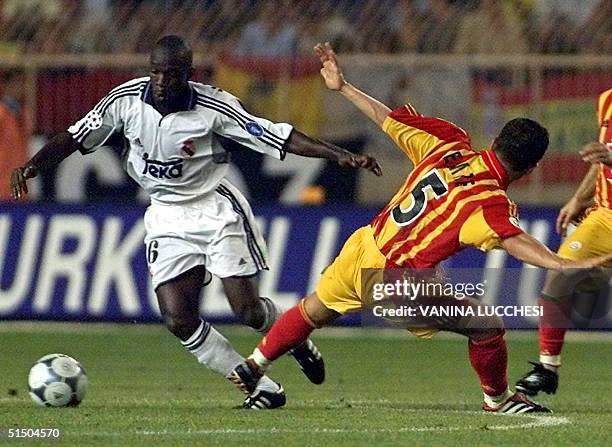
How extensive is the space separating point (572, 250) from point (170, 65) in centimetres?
288

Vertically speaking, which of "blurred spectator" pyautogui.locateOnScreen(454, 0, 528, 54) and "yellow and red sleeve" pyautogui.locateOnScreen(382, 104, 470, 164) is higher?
"yellow and red sleeve" pyautogui.locateOnScreen(382, 104, 470, 164)

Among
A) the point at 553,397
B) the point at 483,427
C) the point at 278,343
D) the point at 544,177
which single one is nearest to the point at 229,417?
the point at 278,343

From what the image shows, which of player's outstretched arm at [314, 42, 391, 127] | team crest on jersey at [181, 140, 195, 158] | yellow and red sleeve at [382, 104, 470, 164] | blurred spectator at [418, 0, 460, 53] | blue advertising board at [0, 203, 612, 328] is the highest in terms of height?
player's outstretched arm at [314, 42, 391, 127]

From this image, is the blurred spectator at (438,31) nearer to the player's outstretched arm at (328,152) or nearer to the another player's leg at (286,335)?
the player's outstretched arm at (328,152)

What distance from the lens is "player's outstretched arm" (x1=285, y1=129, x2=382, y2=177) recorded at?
8.67 metres

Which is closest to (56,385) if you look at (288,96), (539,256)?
(539,256)

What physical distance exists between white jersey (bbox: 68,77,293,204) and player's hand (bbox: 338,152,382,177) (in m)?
0.67

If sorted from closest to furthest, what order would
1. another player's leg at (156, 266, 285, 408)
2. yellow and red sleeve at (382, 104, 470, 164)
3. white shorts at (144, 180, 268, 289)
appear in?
yellow and red sleeve at (382, 104, 470, 164), another player's leg at (156, 266, 285, 408), white shorts at (144, 180, 268, 289)

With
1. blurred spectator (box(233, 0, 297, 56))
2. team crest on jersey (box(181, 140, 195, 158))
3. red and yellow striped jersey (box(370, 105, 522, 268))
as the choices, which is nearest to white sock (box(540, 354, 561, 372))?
red and yellow striped jersey (box(370, 105, 522, 268))

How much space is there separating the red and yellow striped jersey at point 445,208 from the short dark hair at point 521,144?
0.24 feet

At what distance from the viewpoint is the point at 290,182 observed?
1597 centimetres

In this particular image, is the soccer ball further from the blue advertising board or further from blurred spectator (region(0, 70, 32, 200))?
blurred spectator (region(0, 70, 32, 200))

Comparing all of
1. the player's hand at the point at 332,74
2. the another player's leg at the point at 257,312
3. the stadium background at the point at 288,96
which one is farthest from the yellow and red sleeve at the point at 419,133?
the stadium background at the point at 288,96

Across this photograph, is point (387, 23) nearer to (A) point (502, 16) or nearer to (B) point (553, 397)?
(A) point (502, 16)
